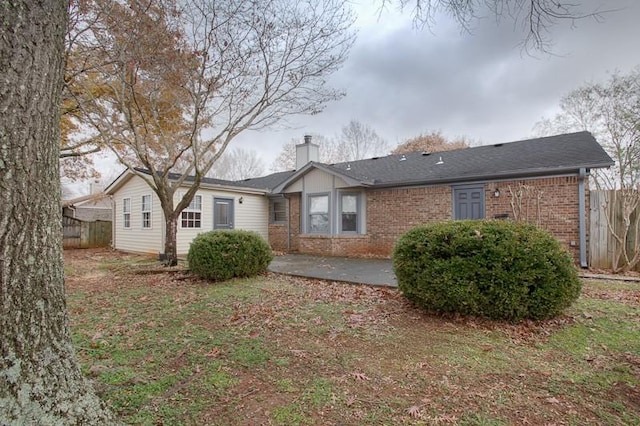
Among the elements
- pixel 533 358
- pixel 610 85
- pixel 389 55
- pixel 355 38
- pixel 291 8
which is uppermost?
pixel 610 85

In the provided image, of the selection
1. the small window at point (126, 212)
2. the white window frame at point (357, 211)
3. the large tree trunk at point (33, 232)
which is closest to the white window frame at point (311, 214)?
the white window frame at point (357, 211)

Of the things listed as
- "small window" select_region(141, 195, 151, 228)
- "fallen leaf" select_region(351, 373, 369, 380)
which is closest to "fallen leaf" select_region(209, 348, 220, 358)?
"fallen leaf" select_region(351, 373, 369, 380)

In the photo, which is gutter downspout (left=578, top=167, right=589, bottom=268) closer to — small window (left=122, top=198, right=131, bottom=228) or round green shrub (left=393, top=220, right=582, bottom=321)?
round green shrub (left=393, top=220, right=582, bottom=321)

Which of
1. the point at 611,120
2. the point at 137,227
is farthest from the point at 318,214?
the point at 611,120

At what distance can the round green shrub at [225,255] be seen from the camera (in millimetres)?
7211

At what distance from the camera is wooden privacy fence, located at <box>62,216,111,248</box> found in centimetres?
1530

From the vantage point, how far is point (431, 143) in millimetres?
25938

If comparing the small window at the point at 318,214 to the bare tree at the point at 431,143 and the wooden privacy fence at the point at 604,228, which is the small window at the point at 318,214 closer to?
the wooden privacy fence at the point at 604,228

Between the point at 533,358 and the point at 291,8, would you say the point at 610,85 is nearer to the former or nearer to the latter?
the point at 291,8

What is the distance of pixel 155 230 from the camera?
12484 mm

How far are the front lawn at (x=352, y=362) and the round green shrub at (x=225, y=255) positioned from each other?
1.59 meters

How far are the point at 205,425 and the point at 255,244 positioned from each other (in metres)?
5.55

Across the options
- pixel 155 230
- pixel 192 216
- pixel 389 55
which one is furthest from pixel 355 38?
pixel 155 230

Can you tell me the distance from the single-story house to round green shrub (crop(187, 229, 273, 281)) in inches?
198
